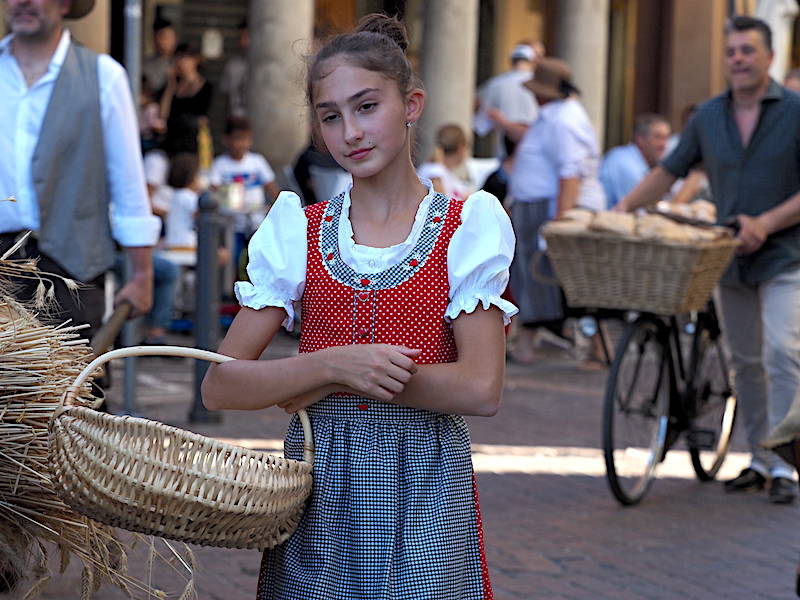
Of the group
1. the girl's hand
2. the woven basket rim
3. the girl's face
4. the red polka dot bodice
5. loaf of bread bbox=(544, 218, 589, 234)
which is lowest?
the woven basket rim

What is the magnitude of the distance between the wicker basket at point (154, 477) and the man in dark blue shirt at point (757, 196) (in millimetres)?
4243

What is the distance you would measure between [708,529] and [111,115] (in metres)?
2.94

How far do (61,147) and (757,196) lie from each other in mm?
3129

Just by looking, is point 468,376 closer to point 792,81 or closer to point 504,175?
point 504,175

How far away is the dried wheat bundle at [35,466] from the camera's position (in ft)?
9.64

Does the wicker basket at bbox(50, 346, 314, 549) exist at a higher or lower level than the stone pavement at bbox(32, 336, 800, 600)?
higher

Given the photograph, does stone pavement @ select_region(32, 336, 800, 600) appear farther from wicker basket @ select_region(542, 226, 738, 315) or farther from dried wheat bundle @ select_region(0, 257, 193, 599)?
dried wheat bundle @ select_region(0, 257, 193, 599)

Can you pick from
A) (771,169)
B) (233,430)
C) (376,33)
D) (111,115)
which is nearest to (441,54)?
(233,430)

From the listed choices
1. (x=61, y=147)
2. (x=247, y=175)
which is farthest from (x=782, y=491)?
(x=247, y=175)

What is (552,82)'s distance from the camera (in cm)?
1056

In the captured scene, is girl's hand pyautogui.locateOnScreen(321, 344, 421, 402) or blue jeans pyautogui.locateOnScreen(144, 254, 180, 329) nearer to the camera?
girl's hand pyautogui.locateOnScreen(321, 344, 421, 402)

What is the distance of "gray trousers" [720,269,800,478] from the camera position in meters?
6.40

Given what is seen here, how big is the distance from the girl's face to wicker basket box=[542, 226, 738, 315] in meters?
3.40

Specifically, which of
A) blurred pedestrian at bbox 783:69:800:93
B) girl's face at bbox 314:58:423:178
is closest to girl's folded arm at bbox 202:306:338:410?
girl's face at bbox 314:58:423:178
